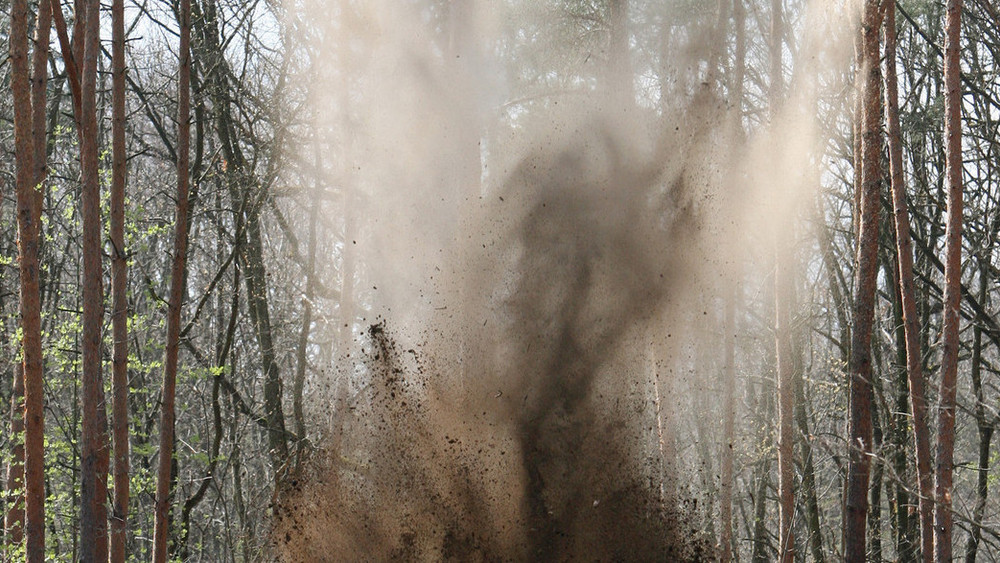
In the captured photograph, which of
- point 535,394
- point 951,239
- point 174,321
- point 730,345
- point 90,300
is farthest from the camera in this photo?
point 730,345

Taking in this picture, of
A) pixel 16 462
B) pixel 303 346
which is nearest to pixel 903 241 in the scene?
pixel 303 346

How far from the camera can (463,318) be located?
10.5 meters

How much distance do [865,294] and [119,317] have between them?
8468 millimetres

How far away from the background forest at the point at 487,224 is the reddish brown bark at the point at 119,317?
39 mm

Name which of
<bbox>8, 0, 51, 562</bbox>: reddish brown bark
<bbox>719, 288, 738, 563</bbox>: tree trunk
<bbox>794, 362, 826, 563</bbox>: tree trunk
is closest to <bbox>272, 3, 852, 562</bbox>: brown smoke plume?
<bbox>8, 0, 51, 562</bbox>: reddish brown bark

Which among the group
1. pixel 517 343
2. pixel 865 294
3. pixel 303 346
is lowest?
pixel 517 343

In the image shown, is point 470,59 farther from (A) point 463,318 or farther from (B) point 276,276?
(B) point 276,276

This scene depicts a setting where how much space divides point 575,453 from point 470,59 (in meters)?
5.26

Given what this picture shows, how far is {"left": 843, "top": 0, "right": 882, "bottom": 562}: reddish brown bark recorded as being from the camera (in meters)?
10.3

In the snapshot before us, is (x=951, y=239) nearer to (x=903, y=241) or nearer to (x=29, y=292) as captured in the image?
(x=903, y=241)

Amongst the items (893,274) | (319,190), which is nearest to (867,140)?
(893,274)

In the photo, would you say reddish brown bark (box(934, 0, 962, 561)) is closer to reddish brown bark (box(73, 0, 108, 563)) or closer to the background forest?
the background forest

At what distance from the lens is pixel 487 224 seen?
35.0ft

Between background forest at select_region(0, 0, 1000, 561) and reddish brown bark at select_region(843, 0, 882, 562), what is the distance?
30 millimetres
